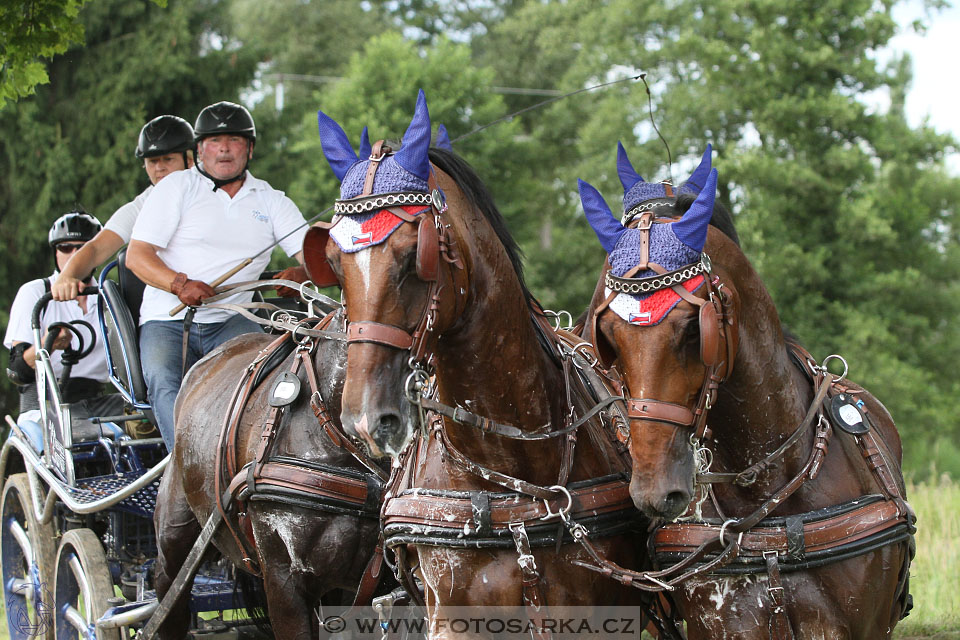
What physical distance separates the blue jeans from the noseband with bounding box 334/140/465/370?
90.2 inches

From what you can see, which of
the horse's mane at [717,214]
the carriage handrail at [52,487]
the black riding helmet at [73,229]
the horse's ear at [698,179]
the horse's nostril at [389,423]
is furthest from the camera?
the black riding helmet at [73,229]

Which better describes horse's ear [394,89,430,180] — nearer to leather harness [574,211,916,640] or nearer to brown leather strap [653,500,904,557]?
leather harness [574,211,916,640]

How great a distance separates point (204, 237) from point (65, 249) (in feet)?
7.05

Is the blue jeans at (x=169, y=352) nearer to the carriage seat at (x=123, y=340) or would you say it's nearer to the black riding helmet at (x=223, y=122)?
the carriage seat at (x=123, y=340)

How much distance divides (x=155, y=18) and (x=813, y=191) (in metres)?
9.67

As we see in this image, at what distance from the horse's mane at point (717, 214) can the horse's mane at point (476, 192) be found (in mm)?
521

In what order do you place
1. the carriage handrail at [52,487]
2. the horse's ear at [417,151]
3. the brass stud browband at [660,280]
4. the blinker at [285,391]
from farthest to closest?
the carriage handrail at [52,487] → the blinker at [285,391] → the horse's ear at [417,151] → the brass stud browband at [660,280]

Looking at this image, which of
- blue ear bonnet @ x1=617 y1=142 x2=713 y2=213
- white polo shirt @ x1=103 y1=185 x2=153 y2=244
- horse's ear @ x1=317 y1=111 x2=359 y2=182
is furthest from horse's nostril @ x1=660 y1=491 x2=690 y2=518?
white polo shirt @ x1=103 y1=185 x2=153 y2=244

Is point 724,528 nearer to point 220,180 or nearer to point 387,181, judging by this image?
point 387,181

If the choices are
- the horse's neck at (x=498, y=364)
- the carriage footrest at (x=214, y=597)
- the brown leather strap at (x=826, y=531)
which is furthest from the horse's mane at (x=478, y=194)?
the carriage footrest at (x=214, y=597)

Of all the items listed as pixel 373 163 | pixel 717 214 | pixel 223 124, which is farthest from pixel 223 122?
pixel 717 214

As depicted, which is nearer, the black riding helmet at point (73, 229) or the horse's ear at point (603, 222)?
the horse's ear at point (603, 222)

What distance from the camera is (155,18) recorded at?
1399 cm

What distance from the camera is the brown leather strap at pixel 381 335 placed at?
2.59 meters
